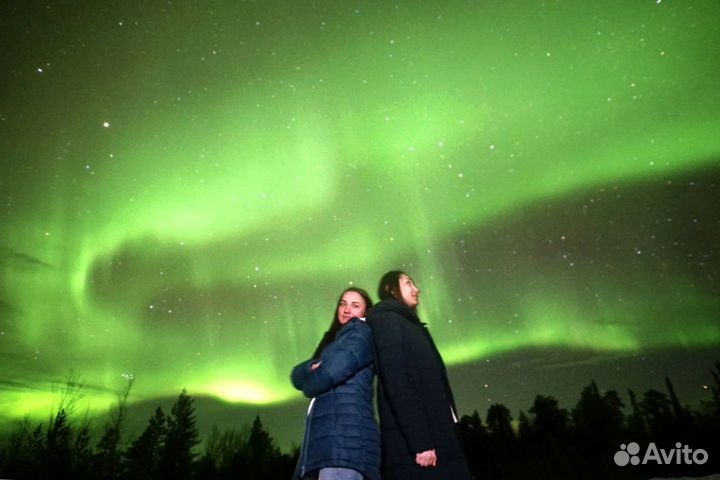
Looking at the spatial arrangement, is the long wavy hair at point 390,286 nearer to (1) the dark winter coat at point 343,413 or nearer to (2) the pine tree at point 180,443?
(1) the dark winter coat at point 343,413

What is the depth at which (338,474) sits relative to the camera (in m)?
2.53

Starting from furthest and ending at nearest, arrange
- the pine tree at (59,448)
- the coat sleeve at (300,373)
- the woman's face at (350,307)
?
1. the pine tree at (59,448)
2. the woman's face at (350,307)
3. the coat sleeve at (300,373)

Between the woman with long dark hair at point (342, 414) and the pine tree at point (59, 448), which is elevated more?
the pine tree at point (59, 448)

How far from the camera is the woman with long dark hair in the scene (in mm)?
2543

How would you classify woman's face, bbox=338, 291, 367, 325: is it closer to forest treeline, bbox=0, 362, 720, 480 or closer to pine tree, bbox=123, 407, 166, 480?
forest treeline, bbox=0, 362, 720, 480

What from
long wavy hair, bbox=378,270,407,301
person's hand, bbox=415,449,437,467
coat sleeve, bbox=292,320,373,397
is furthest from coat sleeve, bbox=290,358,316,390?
person's hand, bbox=415,449,437,467

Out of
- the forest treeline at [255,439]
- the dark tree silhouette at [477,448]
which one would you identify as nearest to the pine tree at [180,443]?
the forest treeline at [255,439]

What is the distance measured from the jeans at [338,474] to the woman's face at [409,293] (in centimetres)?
124

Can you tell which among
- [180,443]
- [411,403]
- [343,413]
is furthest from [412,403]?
[180,443]

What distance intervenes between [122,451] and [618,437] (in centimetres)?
6102

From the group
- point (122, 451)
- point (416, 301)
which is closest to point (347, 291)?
point (416, 301)

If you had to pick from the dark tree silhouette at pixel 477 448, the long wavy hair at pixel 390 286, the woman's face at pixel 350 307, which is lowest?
the dark tree silhouette at pixel 477 448

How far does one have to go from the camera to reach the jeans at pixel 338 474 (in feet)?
8.26

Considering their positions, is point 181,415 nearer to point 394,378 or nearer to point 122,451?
point 122,451
